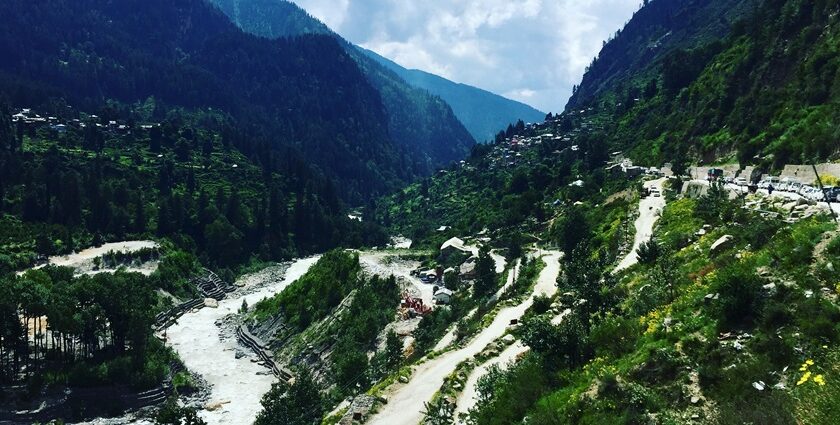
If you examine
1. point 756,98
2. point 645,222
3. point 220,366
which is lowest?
point 220,366

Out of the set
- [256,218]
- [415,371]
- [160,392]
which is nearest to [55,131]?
[256,218]

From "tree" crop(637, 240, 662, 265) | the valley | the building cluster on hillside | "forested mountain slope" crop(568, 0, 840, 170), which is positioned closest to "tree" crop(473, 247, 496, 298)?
the valley

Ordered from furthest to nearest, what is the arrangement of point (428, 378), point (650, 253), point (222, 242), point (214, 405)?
point (222, 242) < point (214, 405) < point (428, 378) < point (650, 253)

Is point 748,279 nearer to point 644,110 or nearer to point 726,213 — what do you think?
point 726,213

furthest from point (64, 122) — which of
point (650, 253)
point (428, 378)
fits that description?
point (650, 253)

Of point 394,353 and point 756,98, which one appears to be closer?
point 394,353

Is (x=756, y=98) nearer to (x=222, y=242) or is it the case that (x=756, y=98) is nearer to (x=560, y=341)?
(x=560, y=341)

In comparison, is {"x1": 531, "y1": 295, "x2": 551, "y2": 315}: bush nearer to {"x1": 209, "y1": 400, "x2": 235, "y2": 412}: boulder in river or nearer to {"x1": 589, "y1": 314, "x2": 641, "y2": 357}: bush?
{"x1": 589, "y1": 314, "x2": 641, "y2": 357}: bush

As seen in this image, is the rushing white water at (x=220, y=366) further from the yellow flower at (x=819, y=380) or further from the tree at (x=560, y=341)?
the yellow flower at (x=819, y=380)
